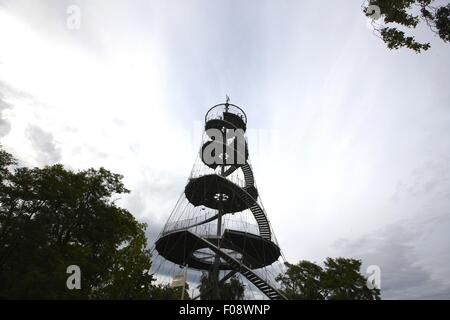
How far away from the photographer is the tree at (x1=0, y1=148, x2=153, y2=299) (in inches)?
626

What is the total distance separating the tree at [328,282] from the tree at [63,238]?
18439 millimetres

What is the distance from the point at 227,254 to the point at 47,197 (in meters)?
12.4

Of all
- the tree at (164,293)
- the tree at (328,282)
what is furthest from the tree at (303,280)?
the tree at (164,293)

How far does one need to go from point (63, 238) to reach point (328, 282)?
1046 inches

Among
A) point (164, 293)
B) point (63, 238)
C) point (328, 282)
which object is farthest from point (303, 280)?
point (63, 238)

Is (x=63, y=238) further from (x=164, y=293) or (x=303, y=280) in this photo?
(x=303, y=280)

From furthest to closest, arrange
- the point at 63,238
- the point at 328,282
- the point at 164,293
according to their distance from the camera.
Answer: the point at 328,282 < the point at 164,293 < the point at 63,238

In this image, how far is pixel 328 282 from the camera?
31172mm

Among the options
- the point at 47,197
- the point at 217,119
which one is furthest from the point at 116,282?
the point at 217,119

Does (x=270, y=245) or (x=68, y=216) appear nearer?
(x=68, y=216)

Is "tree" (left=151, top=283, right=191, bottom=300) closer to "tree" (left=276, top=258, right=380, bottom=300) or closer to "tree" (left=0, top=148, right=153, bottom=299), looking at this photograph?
"tree" (left=0, top=148, right=153, bottom=299)

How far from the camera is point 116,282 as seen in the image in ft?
64.2

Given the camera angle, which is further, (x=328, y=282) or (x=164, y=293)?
(x=328, y=282)
